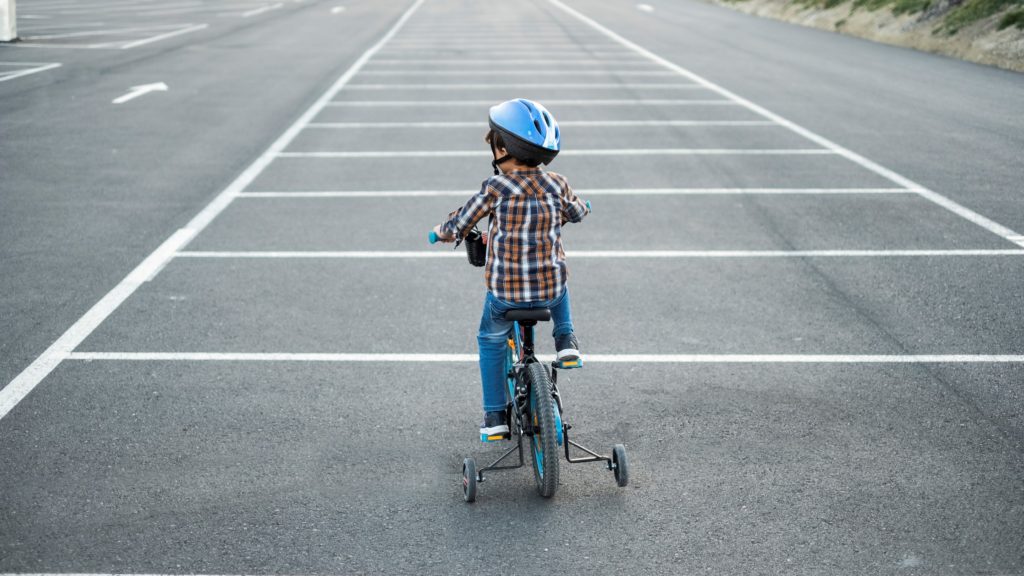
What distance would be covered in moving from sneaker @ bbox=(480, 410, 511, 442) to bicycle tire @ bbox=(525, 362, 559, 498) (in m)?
0.27

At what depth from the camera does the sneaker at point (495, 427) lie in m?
5.00

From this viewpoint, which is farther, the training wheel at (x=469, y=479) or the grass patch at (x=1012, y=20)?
the grass patch at (x=1012, y=20)

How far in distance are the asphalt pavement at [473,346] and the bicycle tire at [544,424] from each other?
0.53ft

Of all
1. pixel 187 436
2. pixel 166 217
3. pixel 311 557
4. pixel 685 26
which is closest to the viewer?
pixel 311 557

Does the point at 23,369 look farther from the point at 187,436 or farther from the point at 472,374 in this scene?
the point at 472,374

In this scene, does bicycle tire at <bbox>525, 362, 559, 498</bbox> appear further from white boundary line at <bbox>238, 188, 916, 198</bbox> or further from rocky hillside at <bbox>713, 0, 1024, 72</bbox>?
rocky hillside at <bbox>713, 0, 1024, 72</bbox>

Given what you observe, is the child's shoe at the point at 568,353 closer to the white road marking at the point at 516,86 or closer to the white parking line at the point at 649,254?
the white parking line at the point at 649,254

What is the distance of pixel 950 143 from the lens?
13391 millimetres

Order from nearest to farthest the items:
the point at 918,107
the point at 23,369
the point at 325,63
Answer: the point at 23,369, the point at 918,107, the point at 325,63

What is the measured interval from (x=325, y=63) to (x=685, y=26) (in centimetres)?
1441

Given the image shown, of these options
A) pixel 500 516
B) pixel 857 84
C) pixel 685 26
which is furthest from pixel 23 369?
pixel 685 26

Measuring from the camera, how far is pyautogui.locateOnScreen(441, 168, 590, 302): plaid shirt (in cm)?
461

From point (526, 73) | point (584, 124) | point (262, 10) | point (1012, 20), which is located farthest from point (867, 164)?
point (262, 10)

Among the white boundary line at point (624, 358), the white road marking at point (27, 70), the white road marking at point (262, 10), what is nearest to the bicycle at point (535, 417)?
the white boundary line at point (624, 358)
